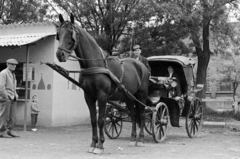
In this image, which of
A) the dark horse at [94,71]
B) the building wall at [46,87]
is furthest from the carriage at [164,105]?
the building wall at [46,87]

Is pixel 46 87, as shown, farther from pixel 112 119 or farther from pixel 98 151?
pixel 98 151

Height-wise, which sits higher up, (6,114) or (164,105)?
(164,105)

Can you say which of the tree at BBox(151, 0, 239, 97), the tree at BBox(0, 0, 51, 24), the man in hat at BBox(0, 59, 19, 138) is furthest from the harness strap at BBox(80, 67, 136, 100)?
the tree at BBox(0, 0, 51, 24)

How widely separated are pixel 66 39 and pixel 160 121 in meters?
3.93

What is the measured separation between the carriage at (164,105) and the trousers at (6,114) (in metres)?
2.62

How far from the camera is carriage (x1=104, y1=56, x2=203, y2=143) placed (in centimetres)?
1034

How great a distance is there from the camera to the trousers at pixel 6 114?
10.4 m

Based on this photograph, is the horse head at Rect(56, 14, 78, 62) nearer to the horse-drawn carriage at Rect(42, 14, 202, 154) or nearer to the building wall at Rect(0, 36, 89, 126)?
the horse-drawn carriage at Rect(42, 14, 202, 154)

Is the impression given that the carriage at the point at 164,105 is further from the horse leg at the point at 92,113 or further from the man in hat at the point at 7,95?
the man in hat at the point at 7,95

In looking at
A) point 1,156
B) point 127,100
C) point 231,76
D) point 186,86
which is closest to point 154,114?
point 127,100

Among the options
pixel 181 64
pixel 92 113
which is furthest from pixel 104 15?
pixel 92 113

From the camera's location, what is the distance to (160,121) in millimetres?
10203

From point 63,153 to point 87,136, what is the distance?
3.84 meters

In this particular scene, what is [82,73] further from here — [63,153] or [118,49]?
[118,49]
